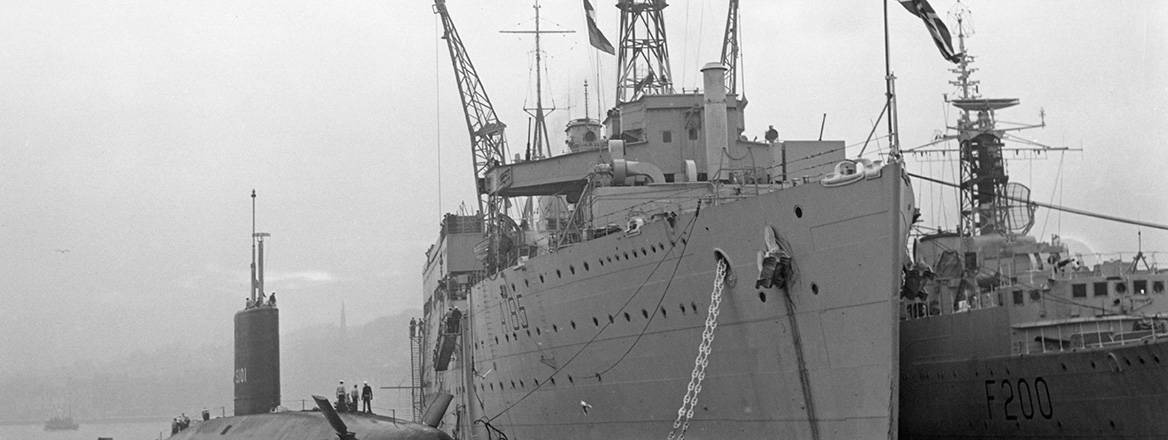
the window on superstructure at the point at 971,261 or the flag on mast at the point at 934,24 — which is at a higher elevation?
the flag on mast at the point at 934,24

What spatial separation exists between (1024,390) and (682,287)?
9950mm

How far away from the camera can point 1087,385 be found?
2567 centimetres

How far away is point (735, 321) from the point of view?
20.9 meters

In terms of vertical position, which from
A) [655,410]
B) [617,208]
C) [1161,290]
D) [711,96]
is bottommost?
[655,410]

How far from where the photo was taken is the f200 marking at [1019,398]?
26.9 metres

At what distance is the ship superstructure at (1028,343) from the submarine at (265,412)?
958 centimetres

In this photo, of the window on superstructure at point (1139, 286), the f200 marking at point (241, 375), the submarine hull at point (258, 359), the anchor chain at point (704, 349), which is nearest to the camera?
the anchor chain at point (704, 349)

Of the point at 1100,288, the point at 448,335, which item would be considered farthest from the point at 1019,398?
the point at 448,335

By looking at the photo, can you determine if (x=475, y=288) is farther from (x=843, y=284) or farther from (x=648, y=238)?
(x=843, y=284)

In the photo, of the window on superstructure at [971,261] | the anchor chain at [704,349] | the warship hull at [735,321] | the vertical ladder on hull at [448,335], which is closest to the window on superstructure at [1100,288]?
the window on superstructure at [971,261]

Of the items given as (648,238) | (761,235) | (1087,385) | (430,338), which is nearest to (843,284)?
(761,235)

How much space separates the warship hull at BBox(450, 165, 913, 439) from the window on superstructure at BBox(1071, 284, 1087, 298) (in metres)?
10.8

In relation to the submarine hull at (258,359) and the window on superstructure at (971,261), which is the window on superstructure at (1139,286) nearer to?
the window on superstructure at (971,261)

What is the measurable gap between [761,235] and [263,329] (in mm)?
14718
